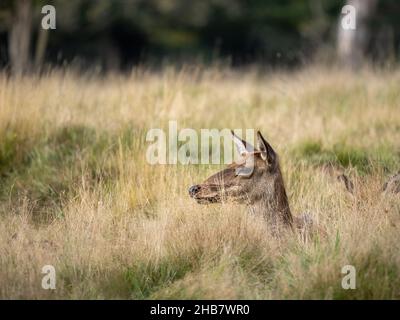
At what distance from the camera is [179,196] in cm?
738

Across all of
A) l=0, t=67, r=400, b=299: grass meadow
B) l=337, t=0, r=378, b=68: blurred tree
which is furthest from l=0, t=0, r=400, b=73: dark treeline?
l=0, t=67, r=400, b=299: grass meadow

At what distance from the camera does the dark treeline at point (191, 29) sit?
28.7 meters

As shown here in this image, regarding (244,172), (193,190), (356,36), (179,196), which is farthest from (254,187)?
(356,36)

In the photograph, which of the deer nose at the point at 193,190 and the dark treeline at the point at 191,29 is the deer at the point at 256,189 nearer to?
the deer nose at the point at 193,190

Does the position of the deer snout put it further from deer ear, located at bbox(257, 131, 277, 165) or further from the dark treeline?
the dark treeline

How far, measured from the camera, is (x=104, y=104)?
36.0 feet

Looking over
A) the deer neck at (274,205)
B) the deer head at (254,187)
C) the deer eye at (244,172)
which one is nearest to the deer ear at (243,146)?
the deer head at (254,187)

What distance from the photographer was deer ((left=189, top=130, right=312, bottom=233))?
6.66 m

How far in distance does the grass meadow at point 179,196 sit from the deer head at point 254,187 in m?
0.13

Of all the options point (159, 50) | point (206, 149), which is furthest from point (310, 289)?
point (159, 50)

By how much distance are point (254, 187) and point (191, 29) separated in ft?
90.0

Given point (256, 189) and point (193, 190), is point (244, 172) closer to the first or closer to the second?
point (256, 189)
